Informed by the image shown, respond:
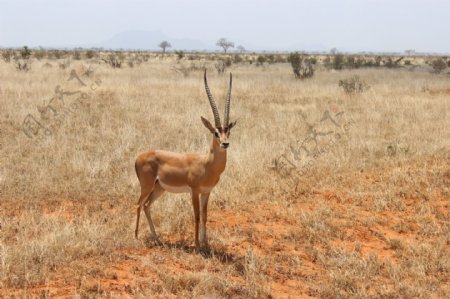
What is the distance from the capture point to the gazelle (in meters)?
5.37

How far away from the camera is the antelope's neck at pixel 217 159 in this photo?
211 inches

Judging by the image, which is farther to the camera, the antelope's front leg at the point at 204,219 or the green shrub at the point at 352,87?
the green shrub at the point at 352,87

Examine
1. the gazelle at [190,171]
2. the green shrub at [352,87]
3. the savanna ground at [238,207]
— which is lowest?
the savanna ground at [238,207]

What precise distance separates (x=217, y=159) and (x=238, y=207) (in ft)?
6.88

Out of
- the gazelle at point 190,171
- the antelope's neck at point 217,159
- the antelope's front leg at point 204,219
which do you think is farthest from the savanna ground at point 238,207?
the antelope's neck at point 217,159

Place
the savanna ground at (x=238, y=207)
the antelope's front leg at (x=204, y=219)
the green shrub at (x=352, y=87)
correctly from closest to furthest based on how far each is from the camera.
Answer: the savanna ground at (x=238, y=207) < the antelope's front leg at (x=204, y=219) < the green shrub at (x=352, y=87)

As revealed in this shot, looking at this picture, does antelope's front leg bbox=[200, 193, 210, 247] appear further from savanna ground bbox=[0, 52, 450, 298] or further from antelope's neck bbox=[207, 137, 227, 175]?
antelope's neck bbox=[207, 137, 227, 175]

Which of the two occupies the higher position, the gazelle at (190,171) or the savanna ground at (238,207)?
the gazelle at (190,171)

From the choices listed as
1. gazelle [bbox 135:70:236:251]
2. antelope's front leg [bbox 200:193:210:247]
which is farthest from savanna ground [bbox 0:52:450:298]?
gazelle [bbox 135:70:236:251]

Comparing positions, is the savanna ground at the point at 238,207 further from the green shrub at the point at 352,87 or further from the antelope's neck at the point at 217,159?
the green shrub at the point at 352,87

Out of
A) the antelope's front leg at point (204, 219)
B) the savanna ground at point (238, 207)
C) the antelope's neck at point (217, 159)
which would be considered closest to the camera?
the savanna ground at point (238, 207)

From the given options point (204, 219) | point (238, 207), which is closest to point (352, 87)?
point (238, 207)

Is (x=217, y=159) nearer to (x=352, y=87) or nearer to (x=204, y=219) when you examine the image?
(x=204, y=219)

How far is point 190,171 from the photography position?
216 inches
